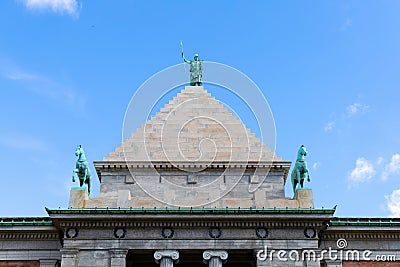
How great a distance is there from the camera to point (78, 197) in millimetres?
28797

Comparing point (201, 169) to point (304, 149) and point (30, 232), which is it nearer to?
point (304, 149)

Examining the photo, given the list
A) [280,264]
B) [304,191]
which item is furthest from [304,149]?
[280,264]

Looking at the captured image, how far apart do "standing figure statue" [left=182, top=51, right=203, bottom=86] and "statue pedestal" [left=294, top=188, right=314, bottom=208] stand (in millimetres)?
10588

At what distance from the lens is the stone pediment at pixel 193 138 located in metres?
31.3

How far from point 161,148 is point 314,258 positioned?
394 inches

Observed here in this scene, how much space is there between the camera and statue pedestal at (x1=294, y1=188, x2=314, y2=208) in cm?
2844

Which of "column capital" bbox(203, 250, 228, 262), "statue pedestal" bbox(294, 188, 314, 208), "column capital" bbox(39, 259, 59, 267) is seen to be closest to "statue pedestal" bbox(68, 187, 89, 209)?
"column capital" bbox(39, 259, 59, 267)

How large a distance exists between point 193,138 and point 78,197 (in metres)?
7.08

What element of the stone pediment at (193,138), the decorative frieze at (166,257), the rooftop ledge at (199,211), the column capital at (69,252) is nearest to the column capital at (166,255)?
the decorative frieze at (166,257)

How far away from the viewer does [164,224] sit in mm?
27344

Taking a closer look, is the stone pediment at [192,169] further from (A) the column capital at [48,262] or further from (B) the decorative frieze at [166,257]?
(A) the column capital at [48,262]

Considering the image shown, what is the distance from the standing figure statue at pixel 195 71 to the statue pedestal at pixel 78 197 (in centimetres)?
1072

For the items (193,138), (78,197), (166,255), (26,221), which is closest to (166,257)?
(166,255)

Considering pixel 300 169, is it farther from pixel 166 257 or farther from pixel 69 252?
pixel 69 252
